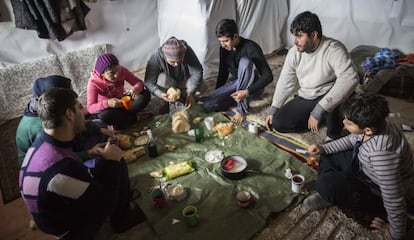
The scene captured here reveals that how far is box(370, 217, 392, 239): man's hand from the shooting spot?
160 centimetres

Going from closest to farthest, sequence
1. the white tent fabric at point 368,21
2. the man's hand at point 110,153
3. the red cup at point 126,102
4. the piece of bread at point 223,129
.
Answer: the man's hand at point 110,153
the piece of bread at point 223,129
the red cup at point 126,102
the white tent fabric at point 368,21

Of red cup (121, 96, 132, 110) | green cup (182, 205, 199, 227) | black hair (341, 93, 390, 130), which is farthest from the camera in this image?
red cup (121, 96, 132, 110)

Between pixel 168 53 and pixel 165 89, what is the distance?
399mm

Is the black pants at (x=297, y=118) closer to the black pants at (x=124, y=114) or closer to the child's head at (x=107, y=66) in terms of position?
the black pants at (x=124, y=114)

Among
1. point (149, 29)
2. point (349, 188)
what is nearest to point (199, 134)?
point (349, 188)

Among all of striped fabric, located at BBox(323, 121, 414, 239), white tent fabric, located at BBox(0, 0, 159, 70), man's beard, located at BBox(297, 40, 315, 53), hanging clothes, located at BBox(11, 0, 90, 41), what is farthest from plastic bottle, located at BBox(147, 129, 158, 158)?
white tent fabric, located at BBox(0, 0, 159, 70)

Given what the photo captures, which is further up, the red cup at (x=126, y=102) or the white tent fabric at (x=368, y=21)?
the white tent fabric at (x=368, y=21)

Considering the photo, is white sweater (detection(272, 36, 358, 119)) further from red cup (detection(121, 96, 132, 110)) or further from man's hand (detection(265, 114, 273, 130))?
red cup (detection(121, 96, 132, 110))

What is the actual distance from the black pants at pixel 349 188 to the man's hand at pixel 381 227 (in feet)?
0.22

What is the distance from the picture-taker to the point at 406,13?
3.40 meters

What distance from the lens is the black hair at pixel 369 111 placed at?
4.68 ft

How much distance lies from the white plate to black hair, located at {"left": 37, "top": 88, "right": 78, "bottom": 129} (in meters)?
1.12

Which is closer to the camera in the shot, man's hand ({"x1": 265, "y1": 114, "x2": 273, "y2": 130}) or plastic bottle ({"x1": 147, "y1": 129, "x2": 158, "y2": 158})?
plastic bottle ({"x1": 147, "y1": 129, "x2": 158, "y2": 158})

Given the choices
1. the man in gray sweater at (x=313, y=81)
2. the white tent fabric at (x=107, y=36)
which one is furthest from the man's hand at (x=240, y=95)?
the white tent fabric at (x=107, y=36)
